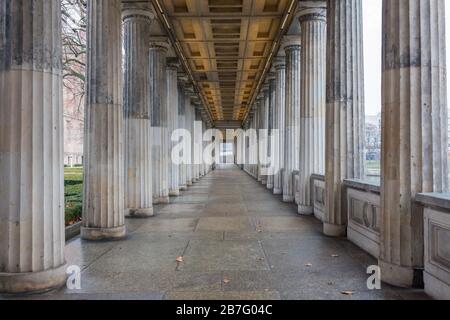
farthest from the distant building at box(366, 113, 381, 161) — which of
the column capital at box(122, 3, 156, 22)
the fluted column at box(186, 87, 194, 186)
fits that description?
the fluted column at box(186, 87, 194, 186)

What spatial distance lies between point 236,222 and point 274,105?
10.9m

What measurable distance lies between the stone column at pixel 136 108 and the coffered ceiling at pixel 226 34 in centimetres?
138

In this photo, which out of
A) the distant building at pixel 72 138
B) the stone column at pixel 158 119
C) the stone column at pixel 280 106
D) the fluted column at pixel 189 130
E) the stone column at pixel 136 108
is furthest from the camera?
the distant building at pixel 72 138

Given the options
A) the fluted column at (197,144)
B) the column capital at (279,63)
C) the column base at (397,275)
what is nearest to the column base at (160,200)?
the column capital at (279,63)

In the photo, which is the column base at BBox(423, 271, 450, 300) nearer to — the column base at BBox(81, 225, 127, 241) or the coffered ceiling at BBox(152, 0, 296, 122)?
the column base at BBox(81, 225, 127, 241)

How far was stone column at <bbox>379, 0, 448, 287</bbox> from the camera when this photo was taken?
490cm

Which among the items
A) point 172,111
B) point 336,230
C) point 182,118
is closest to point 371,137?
point 336,230

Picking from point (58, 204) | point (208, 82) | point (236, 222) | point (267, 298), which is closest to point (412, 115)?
point (267, 298)

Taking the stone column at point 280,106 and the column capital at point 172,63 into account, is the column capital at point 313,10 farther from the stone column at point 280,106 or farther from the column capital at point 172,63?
the column capital at point 172,63

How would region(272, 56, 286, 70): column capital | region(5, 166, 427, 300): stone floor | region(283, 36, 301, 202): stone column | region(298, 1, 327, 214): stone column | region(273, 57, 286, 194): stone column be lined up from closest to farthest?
region(5, 166, 427, 300): stone floor → region(298, 1, 327, 214): stone column → region(283, 36, 301, 202): stone column → region(272, 56, 286, 70): column capital → region(273, 57, 286, 194): stone column

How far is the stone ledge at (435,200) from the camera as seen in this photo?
4.24 meters

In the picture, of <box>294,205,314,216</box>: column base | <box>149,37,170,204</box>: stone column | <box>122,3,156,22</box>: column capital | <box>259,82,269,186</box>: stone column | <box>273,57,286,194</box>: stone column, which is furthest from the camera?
<box>259,82,269,186</box>: stone column

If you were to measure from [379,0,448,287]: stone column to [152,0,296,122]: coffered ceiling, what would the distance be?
7.42 m

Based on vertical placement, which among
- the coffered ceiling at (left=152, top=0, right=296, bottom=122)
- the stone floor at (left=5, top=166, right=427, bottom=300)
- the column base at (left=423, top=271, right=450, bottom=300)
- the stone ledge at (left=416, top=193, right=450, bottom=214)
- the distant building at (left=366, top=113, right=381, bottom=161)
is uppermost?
the coffered ceiling at (left=152, top=0, right=296, bottom=122)
